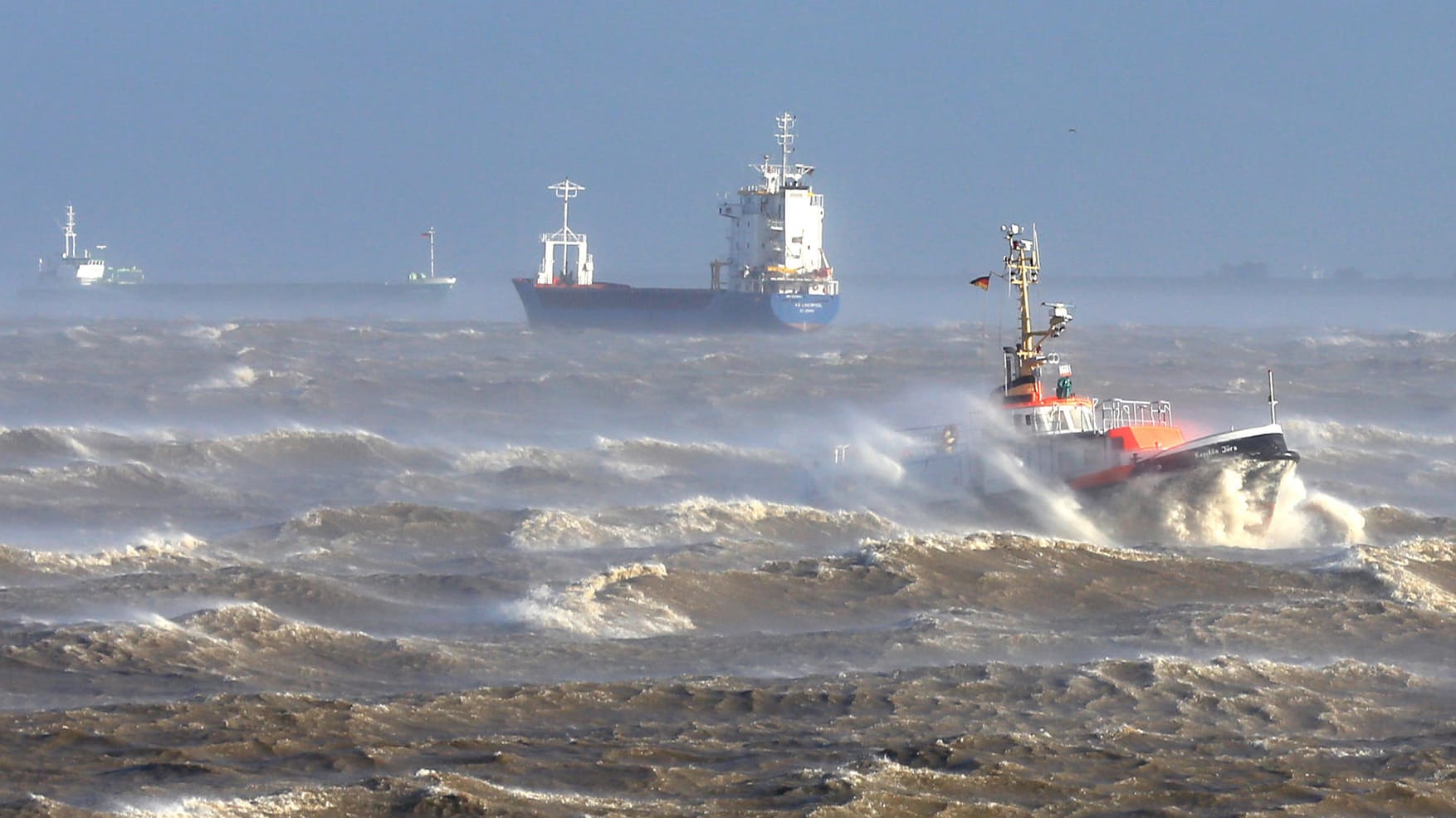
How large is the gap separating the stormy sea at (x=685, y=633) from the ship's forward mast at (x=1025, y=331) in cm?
99

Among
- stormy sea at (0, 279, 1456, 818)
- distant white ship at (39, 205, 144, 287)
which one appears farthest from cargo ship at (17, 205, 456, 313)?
stormy sea at (0, 279, 1456, 818)

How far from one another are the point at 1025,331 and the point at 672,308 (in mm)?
68091

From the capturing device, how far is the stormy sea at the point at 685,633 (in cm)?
1042

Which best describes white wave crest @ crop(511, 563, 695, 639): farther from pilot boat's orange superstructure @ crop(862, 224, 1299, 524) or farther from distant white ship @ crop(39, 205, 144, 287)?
distant white ship @ crop(39, 205, 144, 287)

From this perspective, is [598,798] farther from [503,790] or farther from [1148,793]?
[1148,793]

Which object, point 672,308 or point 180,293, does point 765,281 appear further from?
point 180,293

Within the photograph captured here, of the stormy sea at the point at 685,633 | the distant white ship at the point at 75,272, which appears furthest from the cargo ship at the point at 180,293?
the stormy sea at the point at 685,633

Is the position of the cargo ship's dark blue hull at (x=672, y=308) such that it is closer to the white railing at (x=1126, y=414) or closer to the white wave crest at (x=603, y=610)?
the white railing at (x=1126, y=414)

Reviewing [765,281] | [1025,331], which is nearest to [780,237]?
[765,281]

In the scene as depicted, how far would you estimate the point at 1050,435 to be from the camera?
22.6 metres

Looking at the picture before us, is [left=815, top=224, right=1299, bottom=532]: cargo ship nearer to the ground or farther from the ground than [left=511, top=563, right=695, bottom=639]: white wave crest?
farther from the ground

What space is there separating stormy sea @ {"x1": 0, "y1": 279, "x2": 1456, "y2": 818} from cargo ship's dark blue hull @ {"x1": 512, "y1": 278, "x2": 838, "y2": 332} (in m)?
50.5

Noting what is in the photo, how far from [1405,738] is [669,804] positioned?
5.45 metres

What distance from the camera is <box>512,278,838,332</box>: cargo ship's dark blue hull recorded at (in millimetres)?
86562
